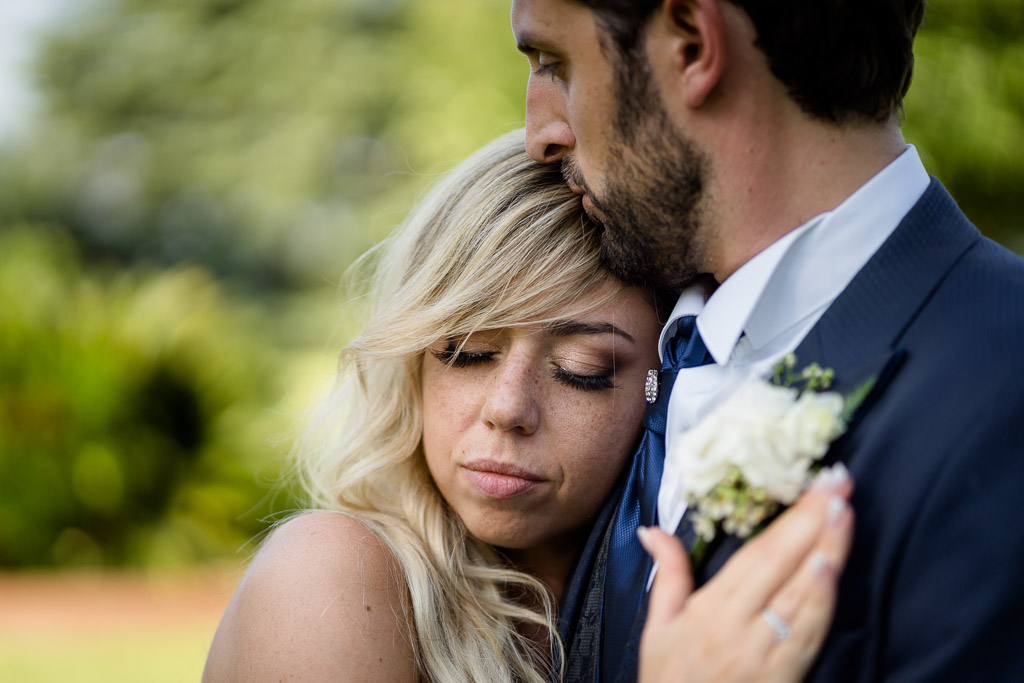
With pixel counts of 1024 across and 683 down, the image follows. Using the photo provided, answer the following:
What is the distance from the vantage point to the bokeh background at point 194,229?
6.82m

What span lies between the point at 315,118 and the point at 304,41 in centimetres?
156

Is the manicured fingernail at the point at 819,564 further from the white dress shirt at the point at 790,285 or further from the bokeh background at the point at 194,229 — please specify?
the bokeh background at the point at 194,229

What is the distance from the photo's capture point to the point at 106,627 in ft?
24.7

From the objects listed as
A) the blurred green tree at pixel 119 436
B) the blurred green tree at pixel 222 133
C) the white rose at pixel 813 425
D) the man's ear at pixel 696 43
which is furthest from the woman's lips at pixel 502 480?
the blurred green tree at pixel 222 133

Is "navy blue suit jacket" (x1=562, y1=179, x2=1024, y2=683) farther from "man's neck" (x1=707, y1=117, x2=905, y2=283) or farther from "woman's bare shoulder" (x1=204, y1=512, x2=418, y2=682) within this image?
"woman's bare shoulder" (x1=204, y1=512, x2=418, y2=682)

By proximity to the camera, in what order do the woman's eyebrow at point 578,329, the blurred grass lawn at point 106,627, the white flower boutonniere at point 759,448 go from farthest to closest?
the blurred grass lawn at point 106,627 → the woman's eyebrow at point 578,329 → the white flower boutonniere at point 759,448

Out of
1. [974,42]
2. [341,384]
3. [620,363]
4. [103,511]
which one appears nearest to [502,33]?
[974,42]

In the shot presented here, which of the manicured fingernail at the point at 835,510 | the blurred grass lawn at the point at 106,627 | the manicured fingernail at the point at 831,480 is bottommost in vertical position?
A: the blurred grass lawn at the point at 106,627

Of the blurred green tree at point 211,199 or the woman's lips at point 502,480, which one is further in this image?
the blurred green tree at point 211,199

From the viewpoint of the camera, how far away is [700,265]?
2.17 m

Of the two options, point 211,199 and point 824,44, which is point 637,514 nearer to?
point 824,44

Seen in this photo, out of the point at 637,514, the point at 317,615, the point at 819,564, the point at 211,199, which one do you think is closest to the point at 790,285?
the point at 819,564

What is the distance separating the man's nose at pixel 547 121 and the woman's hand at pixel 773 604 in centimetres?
110

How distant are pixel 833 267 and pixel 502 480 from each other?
1006 millimetres
